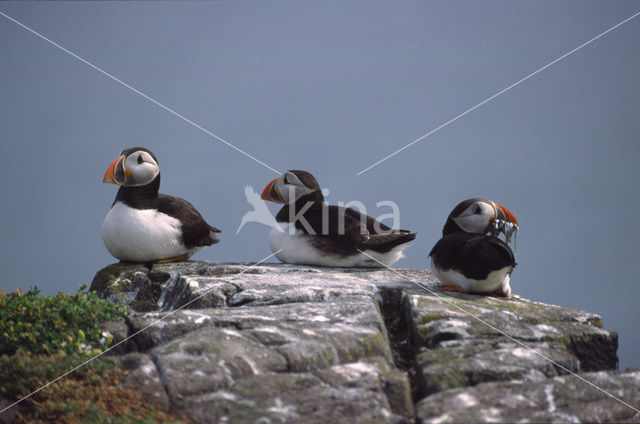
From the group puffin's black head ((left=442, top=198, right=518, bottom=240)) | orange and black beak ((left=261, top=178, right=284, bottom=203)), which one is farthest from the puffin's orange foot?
orange and black beak ((left=261, top=178, right=284, bottom=203))

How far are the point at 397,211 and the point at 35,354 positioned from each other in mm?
5095

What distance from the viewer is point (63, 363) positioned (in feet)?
13.9

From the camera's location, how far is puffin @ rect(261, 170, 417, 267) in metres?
7.76

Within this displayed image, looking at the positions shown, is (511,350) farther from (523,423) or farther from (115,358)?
(115,358)

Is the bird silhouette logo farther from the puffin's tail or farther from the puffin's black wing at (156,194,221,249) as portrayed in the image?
the puffin's tail

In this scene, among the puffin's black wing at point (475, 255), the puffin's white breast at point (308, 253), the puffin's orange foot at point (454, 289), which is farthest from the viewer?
the puffin's white breast at point (308, 253)

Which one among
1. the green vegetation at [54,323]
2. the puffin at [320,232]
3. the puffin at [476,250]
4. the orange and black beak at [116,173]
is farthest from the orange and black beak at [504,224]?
the orange and black beak at [116,173]

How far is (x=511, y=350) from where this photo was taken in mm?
4605

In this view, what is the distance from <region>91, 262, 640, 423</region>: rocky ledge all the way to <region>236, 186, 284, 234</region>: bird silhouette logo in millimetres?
2445

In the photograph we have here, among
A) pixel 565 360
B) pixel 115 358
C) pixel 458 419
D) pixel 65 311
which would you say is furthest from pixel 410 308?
pixel 65 311

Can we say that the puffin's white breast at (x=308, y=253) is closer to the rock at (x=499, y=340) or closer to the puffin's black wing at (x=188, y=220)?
the puffin's black wing at (x=188, y=220)

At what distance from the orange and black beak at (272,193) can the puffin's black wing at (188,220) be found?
100 cm

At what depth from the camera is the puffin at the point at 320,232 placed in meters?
7.76

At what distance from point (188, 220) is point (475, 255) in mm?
4028
